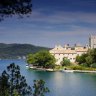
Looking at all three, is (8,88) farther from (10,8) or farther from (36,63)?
(36,63)

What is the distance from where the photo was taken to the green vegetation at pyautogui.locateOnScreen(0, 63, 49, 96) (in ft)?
15.4

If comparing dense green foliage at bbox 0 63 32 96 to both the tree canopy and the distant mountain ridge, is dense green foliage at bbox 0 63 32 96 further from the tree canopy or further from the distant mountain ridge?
the distant mountain ridge

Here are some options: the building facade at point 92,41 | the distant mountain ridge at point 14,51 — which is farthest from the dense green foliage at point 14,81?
the distant mountain ridge at point 14,51

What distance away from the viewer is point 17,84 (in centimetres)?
480

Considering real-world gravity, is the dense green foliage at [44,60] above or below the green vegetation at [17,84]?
above

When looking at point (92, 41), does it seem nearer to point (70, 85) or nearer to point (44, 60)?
point (44, 60)

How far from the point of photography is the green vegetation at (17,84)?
185 inches

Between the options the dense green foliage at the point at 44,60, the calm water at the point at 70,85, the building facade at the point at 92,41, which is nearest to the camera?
the calm water at the point at 70,85

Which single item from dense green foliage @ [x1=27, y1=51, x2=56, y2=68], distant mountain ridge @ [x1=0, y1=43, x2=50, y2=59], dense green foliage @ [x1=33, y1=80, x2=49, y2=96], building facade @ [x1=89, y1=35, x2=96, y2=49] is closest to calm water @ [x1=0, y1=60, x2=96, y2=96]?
dense green foliage @ [x1=33, y1=80, x2=49, y2=96]

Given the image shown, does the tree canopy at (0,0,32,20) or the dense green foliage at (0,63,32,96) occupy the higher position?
the tree canopy at (0,0,32,20)

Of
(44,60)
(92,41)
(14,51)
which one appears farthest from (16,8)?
(14,51)

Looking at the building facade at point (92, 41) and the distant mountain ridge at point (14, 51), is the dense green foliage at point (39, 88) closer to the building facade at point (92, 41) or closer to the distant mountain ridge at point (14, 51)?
the building facade at point (92, 41)

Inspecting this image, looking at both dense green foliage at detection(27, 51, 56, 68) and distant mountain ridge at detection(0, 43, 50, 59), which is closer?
dense green foliage at detection(27, 51, 56, 68)

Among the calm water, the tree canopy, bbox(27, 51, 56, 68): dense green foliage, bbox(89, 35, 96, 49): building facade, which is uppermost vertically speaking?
bbox(89, 35, 96, 49): building facade
